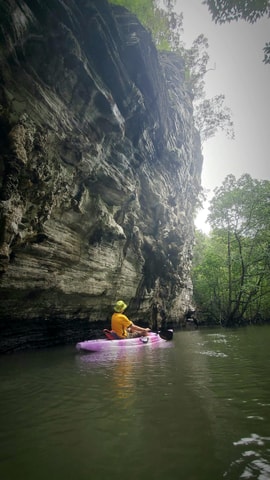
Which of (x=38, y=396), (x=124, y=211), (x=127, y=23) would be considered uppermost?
(x=127, y=23)

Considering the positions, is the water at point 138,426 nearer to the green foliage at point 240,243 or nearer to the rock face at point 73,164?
the rock face at point 73,164

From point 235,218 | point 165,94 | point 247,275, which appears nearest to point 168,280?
point 247,275

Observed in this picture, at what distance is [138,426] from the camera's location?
9.64ft

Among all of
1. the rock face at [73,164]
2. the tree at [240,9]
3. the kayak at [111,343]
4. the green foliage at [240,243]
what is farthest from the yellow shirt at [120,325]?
the green foliage at [240,243]

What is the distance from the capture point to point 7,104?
24.5 feet

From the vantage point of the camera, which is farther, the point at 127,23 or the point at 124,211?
the point at 124,211

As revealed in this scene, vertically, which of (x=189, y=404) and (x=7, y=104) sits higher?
(x=7, y=104)

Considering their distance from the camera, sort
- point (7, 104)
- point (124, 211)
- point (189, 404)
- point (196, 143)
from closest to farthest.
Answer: point (189, 404) → point (7, 104) → point (124, 211) → point (196, 143)

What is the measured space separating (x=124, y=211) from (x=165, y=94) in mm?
8534

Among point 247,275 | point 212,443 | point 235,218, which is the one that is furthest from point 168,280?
point 212,443

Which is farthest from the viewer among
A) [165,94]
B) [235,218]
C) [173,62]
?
[235,218]

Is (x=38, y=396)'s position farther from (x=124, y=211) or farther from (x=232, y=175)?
(x=232, y=175)

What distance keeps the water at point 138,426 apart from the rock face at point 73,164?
4.77 m

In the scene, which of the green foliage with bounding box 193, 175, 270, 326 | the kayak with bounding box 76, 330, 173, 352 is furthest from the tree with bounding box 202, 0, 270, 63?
the green foliage with bounding box 193, 175, 270, 326
